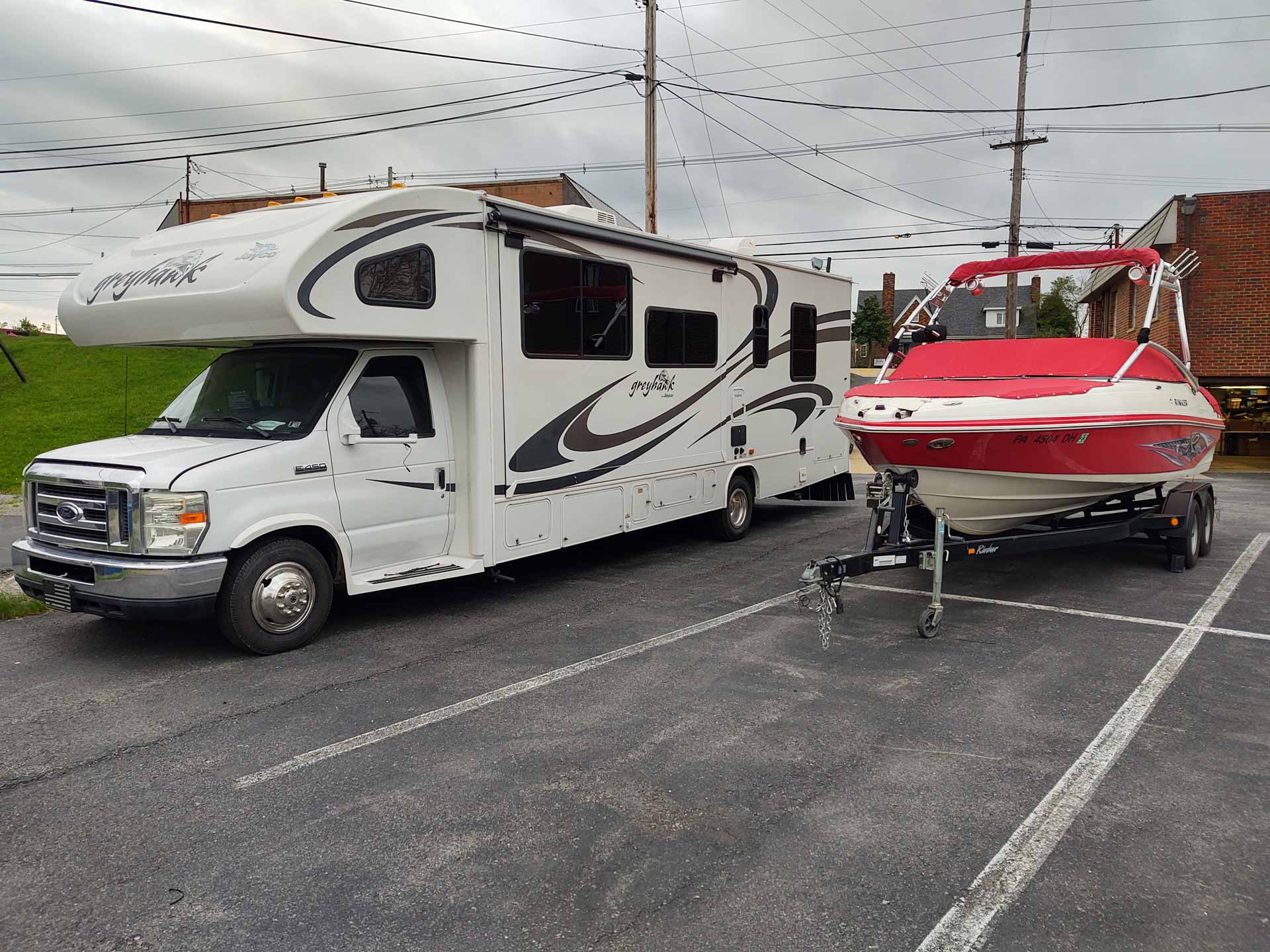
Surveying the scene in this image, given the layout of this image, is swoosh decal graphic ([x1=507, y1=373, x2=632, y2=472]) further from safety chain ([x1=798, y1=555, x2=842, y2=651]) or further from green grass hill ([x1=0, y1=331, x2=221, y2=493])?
green grass hill ([x1=0, y1=331, x2=221, y2=493])

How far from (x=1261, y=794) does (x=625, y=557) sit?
6384mm

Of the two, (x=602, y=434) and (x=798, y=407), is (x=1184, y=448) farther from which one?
(x=602, y=434)

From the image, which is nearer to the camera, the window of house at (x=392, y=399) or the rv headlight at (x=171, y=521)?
the rv headlight at (x=171, y=521)

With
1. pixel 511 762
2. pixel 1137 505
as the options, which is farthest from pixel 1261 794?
pixel 1137 505

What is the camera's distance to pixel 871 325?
54.8m

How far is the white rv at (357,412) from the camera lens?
19.7 feet

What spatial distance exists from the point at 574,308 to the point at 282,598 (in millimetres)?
3459

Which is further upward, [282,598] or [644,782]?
[282,598]

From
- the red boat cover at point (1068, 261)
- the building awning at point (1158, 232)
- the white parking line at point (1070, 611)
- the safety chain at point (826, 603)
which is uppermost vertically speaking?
the building awning at point (1158, 232)

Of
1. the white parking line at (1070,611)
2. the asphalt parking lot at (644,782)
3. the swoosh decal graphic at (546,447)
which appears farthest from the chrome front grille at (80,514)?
the white parking line at (1070,611)

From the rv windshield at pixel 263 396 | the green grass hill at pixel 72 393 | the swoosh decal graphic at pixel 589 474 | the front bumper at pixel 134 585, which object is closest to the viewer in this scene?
the front bumper at pixel 134 585

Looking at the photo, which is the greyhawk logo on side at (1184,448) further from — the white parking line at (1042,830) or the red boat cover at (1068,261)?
the white parking line at (1042,830)

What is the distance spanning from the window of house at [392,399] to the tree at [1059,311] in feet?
170

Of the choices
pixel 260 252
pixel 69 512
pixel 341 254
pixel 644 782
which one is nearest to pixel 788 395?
pixel 341 254
